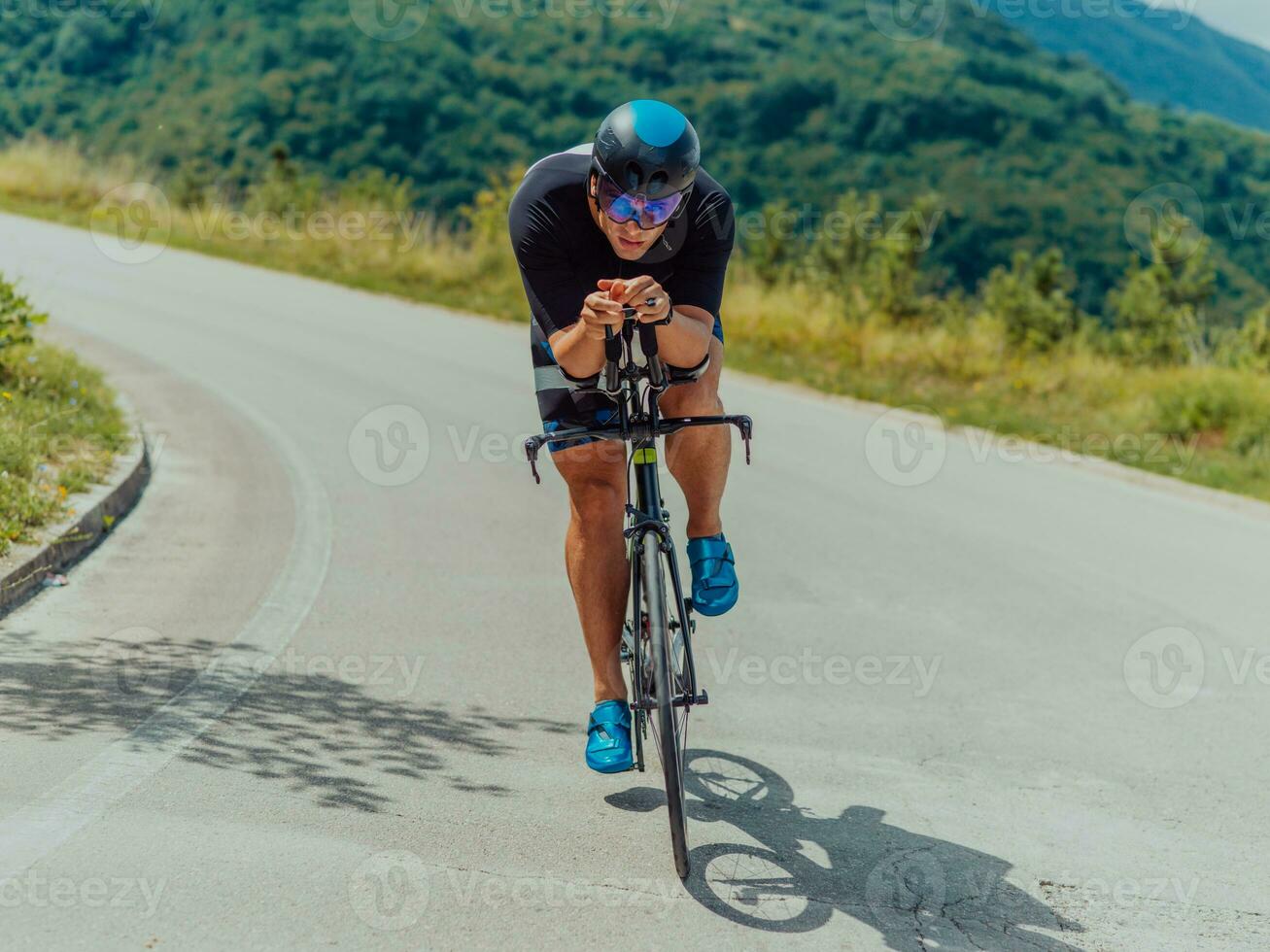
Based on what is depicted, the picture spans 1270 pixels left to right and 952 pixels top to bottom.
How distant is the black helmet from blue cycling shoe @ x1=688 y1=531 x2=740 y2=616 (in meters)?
1.26

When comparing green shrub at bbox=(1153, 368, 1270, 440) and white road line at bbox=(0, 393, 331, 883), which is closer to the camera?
white road line at bbox=(0, 393, 331, 883)

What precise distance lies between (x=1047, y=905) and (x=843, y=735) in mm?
1453

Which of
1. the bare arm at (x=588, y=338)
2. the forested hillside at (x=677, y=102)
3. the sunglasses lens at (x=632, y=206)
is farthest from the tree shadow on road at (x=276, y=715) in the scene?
the forested hillside at (x=677, y=102)

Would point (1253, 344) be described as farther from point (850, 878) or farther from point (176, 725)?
point (176, 725)

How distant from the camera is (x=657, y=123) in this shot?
11.0ft

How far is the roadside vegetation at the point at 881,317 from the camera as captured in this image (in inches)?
521

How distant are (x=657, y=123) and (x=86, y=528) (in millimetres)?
4784

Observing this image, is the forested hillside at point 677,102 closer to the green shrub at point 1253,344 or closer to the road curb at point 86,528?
the green shrub at point 1253,344

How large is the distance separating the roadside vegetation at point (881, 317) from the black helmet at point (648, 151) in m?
9.09

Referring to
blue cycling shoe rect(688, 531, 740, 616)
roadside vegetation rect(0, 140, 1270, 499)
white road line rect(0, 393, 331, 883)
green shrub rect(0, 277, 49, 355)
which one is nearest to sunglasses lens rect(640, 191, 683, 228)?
blue cycling shoe rect(688, 531, 740, 616)

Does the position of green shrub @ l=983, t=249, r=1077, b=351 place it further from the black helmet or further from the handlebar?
the black helmet

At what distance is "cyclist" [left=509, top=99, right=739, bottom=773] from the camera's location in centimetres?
336

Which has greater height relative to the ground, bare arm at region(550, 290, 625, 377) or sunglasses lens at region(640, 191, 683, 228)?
sunglasses lens at region(640, 191, 683, 228)

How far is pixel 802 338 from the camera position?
1739 centimetres
